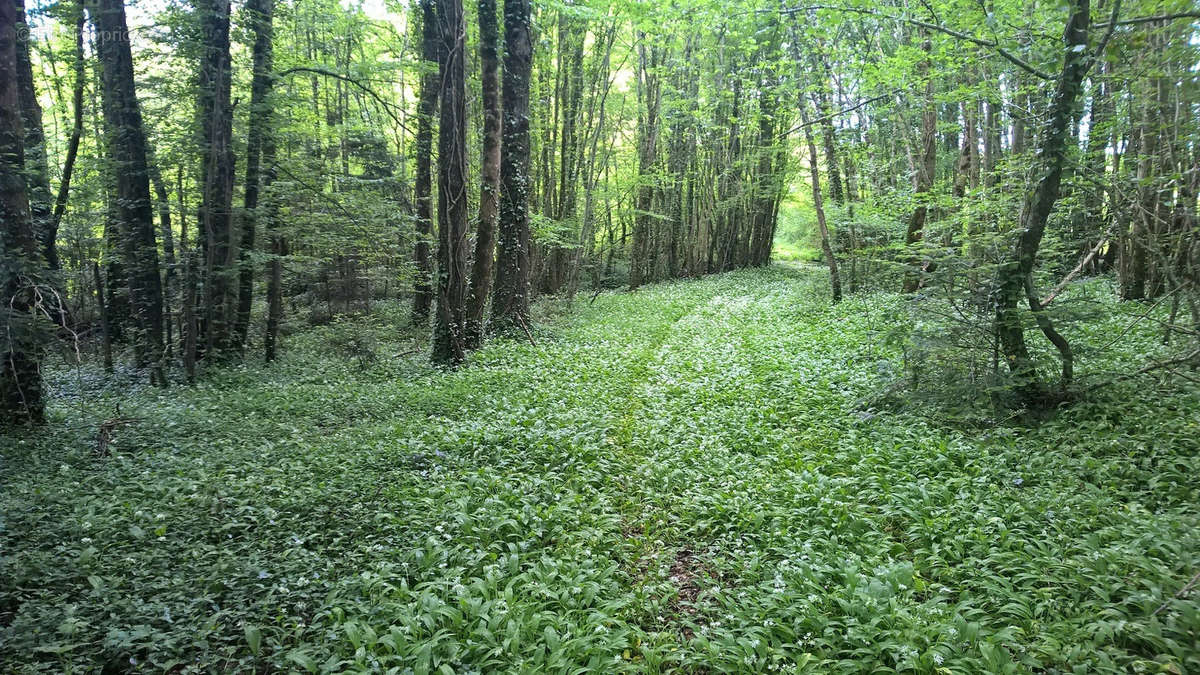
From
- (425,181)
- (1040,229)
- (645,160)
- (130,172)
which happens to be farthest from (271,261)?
(645,160)

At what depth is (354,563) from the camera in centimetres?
391

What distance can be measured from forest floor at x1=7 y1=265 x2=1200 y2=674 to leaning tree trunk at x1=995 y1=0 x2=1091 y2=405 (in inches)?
20.3

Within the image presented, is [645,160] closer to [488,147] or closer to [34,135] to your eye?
[488,147]

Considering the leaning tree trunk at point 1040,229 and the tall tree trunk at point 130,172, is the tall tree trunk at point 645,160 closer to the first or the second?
the tall tree trunk at point 130,172

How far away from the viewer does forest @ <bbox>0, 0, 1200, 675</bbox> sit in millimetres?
3314

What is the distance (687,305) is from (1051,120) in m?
13.2

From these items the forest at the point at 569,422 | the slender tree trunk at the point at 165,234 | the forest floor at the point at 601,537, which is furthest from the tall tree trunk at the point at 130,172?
the forest floor at the point at 601,537

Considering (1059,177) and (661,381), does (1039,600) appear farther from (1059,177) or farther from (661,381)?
(661,381)

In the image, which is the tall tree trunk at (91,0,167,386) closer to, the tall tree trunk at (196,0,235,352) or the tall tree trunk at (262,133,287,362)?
the tall tree trunk at (196,0,235,352)

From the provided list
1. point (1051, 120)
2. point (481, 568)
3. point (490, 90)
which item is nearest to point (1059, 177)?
point (1051, 120)

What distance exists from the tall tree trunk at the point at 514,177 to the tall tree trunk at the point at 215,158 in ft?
15.9

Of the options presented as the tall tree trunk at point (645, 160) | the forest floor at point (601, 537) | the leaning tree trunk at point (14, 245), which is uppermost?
the tall tree trunk at point (645, 160)

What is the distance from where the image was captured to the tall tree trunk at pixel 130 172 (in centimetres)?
935

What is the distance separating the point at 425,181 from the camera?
1622 centimetres
